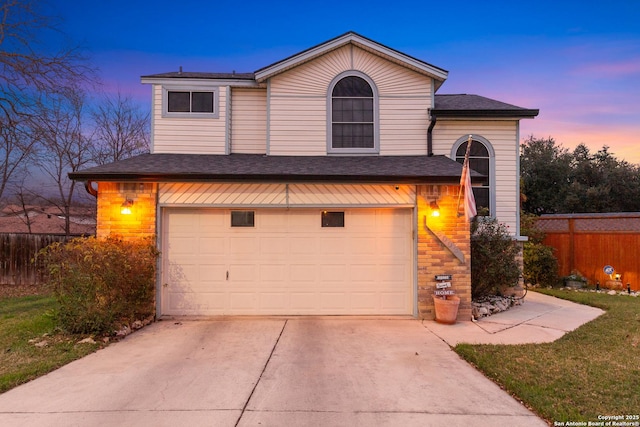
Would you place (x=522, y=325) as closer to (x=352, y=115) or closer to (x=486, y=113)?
(x=486, y=113)

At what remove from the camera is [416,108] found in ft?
30.5

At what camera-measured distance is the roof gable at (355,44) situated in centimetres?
917

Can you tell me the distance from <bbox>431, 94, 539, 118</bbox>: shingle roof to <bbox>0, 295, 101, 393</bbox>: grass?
8710 millimetres

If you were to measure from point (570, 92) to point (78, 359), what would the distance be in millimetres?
19327

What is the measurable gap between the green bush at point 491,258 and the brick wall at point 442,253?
1.19 meters

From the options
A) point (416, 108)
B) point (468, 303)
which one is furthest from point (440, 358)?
point (416, 108)

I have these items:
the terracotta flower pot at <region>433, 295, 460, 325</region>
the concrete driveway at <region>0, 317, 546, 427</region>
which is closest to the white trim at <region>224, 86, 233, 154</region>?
the concrete driveway at <region>0, 317, 546, 427</region>

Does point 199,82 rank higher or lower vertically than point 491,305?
higher

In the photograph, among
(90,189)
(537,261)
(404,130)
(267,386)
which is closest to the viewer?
(267,386)

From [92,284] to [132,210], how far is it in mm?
1814

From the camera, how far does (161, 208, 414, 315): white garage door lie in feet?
26.5

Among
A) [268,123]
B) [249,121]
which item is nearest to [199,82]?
[249,121]

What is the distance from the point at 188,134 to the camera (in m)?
9.45

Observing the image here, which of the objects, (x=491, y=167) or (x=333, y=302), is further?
(x=491, y=167)
